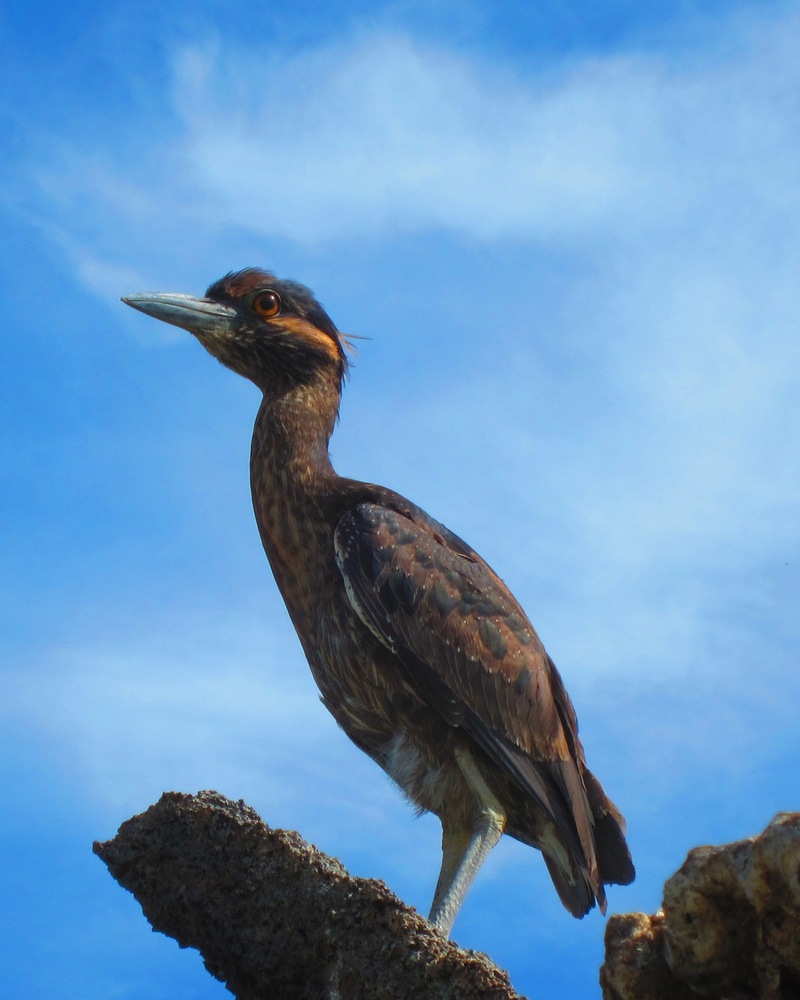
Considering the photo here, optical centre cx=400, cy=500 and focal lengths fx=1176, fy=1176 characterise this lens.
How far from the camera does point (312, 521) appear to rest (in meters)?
7.55

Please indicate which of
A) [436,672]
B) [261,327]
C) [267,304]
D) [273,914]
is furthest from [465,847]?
[267,304]

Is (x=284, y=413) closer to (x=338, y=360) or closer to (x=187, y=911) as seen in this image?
(x=338, y=360)

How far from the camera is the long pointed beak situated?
826 centimetres

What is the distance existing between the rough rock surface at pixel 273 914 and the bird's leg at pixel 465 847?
1.88 meters

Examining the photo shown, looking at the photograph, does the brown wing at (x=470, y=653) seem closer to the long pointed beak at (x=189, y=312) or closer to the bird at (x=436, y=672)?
the bird at (x=436, y=672)

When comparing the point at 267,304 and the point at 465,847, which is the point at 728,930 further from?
the point at 267,304

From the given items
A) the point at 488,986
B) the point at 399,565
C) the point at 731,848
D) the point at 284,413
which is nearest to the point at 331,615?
the point at 399,565

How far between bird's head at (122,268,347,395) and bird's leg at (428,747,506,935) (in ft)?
9.83

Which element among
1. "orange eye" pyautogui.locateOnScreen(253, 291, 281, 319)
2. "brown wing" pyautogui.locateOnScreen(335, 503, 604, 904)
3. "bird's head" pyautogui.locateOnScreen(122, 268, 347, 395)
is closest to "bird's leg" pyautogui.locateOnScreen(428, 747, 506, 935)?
"brown wing" pyautogui.locateOnScreen(335, 503, 604, 904)

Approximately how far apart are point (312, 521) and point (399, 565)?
75 cm

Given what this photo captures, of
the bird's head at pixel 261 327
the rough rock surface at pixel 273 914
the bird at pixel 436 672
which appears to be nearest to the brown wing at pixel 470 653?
the bird at pixel 436 672

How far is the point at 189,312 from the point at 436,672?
322cm

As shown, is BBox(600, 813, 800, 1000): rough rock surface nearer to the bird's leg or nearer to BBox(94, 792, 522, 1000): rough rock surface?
BBox(94, 792, 522, 1000): rough rock surface

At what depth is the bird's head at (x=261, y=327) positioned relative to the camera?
8.33 m
